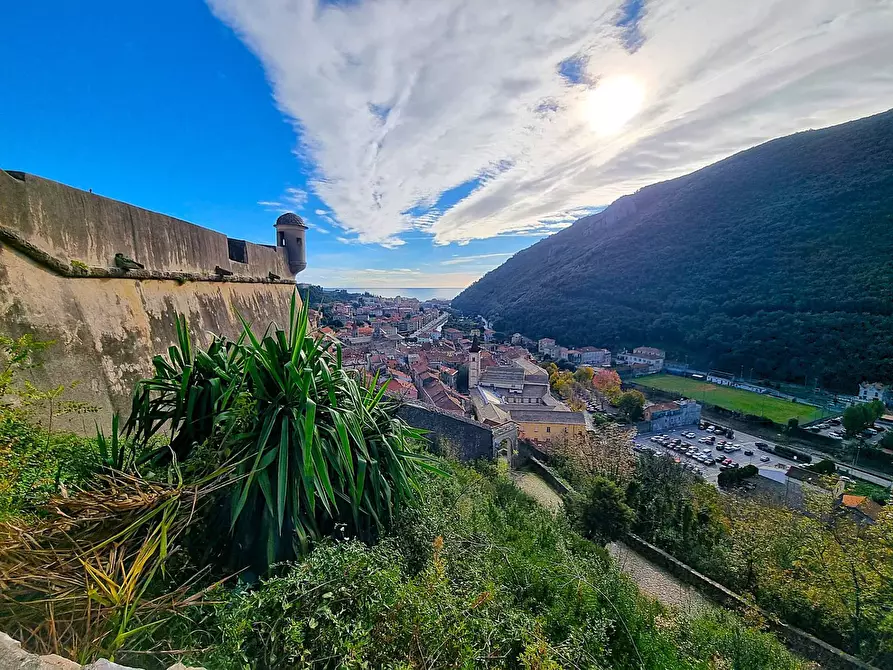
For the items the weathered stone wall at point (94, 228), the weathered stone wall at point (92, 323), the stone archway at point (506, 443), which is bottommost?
the stone archway at point (506, 443)

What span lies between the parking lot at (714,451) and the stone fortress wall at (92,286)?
981 inches

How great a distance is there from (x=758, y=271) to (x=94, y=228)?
6975 centimetres

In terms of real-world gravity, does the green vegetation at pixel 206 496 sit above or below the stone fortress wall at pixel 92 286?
below

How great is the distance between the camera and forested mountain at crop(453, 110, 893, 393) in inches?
1519

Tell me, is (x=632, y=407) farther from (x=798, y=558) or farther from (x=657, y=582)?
(x=657, y=582)

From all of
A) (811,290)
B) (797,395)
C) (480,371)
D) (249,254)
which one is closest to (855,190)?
(811,290)

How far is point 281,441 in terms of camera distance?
2.24 metres

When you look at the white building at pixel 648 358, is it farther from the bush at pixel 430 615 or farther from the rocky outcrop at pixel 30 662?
the rocky outcrop at pixel 30 662

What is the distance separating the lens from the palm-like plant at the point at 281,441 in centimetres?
219

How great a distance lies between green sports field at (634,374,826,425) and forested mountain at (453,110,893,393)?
5.64 meters

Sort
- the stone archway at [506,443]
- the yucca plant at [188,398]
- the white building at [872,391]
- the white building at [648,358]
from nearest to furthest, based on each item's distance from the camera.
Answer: the yucca plant at [188,398] → the stone archway at [506,443] → the white building at [872,391] → the white building at [648,358]

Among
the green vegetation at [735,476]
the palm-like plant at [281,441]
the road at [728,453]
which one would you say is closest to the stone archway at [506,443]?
the palm-like plant at [281,441]

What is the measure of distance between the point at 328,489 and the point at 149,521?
91cm

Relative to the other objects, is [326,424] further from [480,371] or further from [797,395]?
[797,395]
